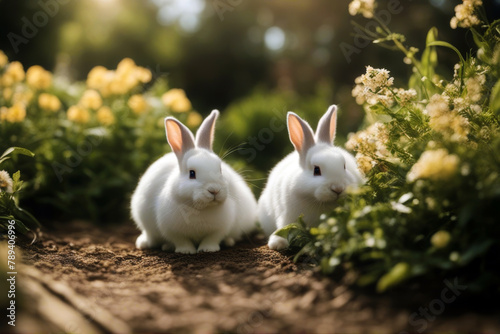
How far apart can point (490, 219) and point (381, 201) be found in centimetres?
93

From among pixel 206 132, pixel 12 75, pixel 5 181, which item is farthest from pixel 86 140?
pixel 206 132

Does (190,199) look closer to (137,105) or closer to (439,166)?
(439,166)

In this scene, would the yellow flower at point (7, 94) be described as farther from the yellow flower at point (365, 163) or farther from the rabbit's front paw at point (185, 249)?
the yellow flower at point (365, 163)

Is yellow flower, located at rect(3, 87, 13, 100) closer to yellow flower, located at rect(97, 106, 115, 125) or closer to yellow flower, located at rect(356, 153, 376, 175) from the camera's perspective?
yellow flower, located at rect(97, 106, 115, 125)

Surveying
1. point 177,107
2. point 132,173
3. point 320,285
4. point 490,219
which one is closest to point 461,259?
point 490,219

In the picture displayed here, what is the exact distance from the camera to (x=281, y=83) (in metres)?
12.8

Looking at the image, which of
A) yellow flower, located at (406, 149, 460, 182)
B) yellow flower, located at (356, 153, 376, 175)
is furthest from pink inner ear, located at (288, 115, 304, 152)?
yellow flower, located at (406, 149, 460, 182)

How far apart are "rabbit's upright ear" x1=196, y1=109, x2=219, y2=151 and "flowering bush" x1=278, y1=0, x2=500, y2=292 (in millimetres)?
1200

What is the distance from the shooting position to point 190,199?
13.2ft

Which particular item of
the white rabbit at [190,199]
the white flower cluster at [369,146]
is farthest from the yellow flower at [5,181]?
the white flower cluster at [369,146]

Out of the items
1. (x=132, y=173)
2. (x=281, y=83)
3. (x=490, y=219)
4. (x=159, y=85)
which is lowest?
(x=490, y=219)

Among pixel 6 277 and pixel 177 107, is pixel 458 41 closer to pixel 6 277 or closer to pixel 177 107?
pixel 177 107

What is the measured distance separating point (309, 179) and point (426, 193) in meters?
1.07

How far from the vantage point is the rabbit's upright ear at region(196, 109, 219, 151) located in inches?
171
